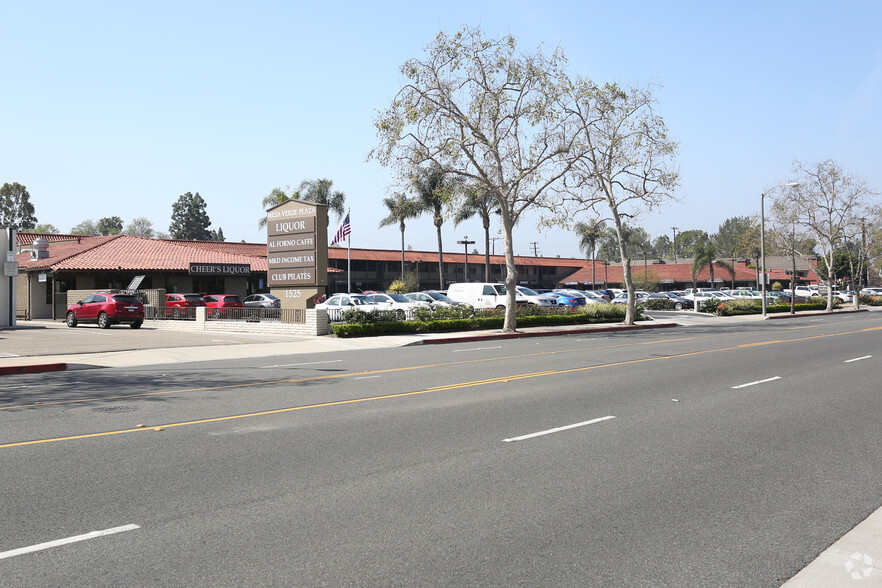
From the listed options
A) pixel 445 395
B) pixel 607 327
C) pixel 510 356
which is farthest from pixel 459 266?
pixel 445 395

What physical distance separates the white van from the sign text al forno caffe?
1313 cm

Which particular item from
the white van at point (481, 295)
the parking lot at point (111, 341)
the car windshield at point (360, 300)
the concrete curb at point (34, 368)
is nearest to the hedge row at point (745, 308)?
the white van at point (481, 295)

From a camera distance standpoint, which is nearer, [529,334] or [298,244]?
[298,244]

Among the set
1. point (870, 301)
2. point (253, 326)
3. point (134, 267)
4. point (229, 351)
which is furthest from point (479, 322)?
point (870, 301)

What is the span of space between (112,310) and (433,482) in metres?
30.4

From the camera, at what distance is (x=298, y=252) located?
97.3 feet

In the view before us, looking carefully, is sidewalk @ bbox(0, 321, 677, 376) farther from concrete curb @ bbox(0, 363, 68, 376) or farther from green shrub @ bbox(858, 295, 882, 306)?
green shrub @ bbox(858, 295, 882, 306)

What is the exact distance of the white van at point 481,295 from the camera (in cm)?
4022

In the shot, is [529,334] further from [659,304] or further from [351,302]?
[659,304]

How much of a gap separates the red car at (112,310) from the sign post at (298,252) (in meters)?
7.34

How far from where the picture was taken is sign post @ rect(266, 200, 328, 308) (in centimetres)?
2908

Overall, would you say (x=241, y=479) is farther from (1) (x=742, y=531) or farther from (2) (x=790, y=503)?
(2) (x=790, y=503)

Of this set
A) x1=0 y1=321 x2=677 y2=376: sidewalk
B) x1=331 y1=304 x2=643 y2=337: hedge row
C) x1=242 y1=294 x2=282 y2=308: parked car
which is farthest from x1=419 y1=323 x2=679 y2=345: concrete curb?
x1=242 y1=294 x2=282 y2=308: parked car

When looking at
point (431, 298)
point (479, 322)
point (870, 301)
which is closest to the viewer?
point (479, 322)
